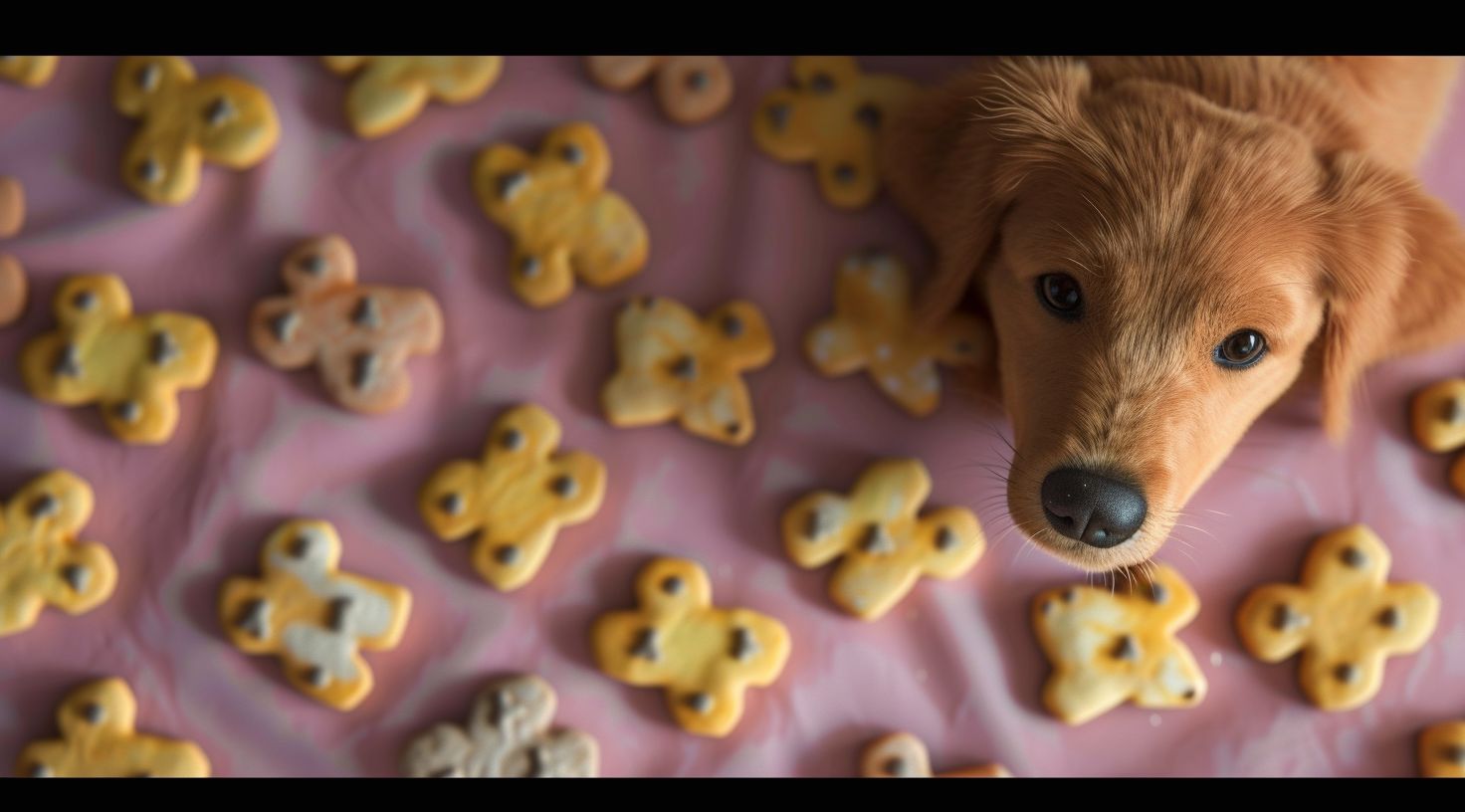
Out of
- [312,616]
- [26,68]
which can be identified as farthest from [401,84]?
[312,616]

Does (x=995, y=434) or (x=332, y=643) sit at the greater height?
(x=995, y=434)

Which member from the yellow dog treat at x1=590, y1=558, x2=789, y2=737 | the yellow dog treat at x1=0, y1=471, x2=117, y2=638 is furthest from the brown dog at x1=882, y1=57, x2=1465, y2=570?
the yellow dog treat at x1=0, y1=471, x2=117, y2=638

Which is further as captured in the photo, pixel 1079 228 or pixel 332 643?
pixel 332 643

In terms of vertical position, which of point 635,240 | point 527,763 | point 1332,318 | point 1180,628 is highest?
point 1332,318

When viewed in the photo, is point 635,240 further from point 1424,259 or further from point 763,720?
point 1424,259

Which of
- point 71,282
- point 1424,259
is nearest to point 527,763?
point 71,282

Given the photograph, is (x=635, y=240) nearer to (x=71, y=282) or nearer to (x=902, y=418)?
(x=902, y=418)

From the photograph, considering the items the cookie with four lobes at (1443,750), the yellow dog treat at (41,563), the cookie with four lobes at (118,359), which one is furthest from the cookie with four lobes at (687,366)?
the cookie with four lobes at (1443,750)
